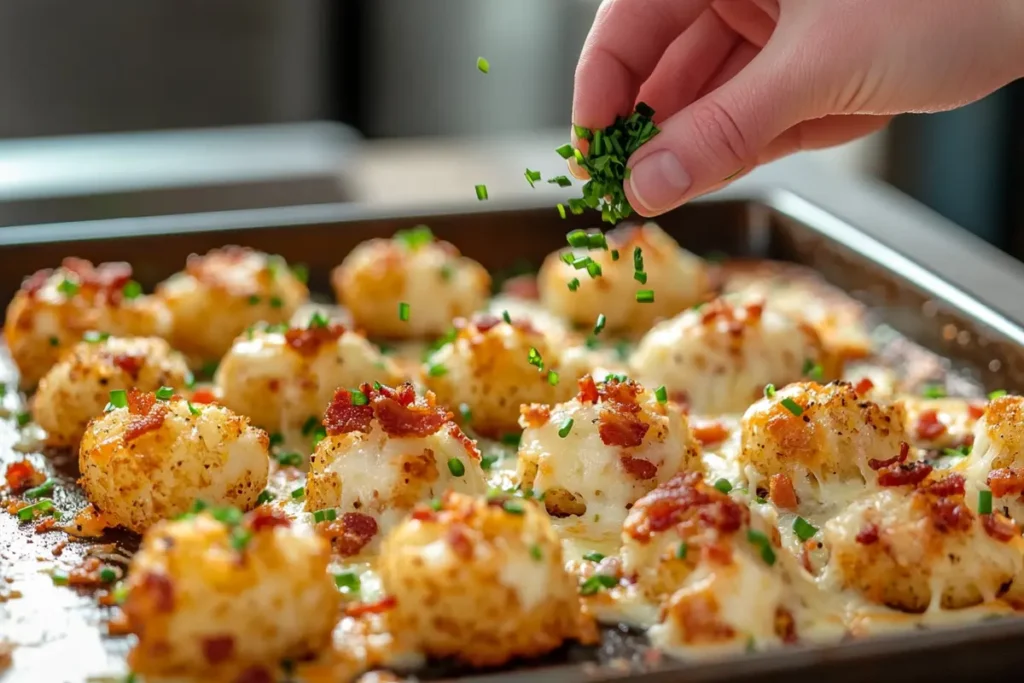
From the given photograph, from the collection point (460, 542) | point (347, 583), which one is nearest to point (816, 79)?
point (460, 542)

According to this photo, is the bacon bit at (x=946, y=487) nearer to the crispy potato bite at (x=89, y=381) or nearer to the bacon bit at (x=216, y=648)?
the bacon bit at (x=216, y=648)

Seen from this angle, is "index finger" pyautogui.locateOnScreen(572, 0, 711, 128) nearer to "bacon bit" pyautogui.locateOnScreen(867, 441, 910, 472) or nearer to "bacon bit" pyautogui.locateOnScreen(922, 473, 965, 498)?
"bacon bit" pyautogui.locateOnScreen(867, 441, 910, 472)

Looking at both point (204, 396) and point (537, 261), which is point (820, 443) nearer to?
point (204, 396)

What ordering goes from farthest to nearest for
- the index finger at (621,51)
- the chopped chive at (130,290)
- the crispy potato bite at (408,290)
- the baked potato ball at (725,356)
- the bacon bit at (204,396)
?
the crispy potato bite at (408,290), the chopped chive at (130,290), the baked potato ball at (725,356), the bacon bit at (204,396), the index finger at (621,51)

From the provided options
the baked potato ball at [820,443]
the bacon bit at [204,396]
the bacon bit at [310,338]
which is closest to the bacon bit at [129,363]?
the bacon bit at [204,396]

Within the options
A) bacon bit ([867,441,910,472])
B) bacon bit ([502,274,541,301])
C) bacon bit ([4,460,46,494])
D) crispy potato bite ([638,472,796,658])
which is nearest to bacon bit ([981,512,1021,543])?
bacon bit ([867,441,910,472])
